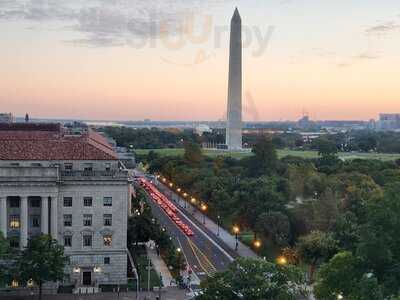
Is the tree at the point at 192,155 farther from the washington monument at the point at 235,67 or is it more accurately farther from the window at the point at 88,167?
the window at the point at 88,167

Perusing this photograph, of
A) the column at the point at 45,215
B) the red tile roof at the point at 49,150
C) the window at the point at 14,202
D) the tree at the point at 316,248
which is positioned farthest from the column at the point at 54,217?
the tree at the point at 316,248

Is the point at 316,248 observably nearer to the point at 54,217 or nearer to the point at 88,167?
the point at 88,167

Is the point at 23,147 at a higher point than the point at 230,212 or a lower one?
higher

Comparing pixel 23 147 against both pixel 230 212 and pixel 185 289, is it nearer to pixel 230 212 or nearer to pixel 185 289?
pixel 185 289

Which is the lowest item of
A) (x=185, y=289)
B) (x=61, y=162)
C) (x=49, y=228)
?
(x=185, y=289)

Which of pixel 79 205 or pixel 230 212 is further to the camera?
pixel 230 212

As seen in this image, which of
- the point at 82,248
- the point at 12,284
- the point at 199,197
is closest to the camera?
the point at 12,284

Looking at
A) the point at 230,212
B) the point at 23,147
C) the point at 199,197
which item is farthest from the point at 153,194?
the point at 23,147

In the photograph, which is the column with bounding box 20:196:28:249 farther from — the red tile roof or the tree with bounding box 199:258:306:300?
the tree with bounding box 199:258:306:300
